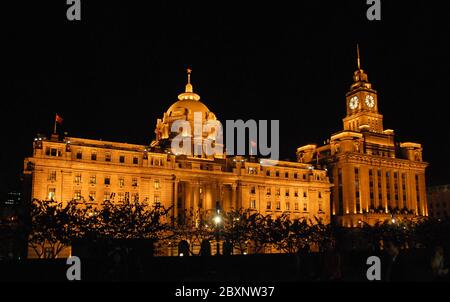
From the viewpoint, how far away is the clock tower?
153625mm

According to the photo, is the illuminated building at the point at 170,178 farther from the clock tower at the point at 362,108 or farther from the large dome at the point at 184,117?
the clock tower at the point at 362,108

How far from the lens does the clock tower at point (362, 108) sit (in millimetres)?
153625

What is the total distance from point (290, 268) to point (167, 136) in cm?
9518

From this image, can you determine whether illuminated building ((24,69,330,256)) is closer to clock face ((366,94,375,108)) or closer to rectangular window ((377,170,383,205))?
rectangular window ((377,170,383,205))

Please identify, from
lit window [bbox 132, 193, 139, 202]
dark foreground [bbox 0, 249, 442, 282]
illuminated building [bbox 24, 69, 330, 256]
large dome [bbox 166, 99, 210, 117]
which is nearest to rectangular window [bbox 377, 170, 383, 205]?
illuminated building [bbox 24, 69, 330, 256]

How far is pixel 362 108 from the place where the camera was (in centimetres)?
15512

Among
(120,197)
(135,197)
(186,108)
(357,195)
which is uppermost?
(186,108)

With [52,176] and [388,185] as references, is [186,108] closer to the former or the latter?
[52,176]

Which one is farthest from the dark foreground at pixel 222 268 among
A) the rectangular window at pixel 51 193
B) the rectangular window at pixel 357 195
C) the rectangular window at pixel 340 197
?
the rectangular window at pixel 340 197

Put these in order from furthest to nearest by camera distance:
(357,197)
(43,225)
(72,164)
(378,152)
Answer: (378,152), (357,197), (72,164), (43,225)

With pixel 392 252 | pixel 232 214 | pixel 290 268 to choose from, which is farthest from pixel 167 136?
pixel 392 252

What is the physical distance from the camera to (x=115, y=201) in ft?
318

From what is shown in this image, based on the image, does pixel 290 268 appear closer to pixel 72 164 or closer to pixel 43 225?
pixel 43 225

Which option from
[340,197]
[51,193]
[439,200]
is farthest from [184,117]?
[439,200]
